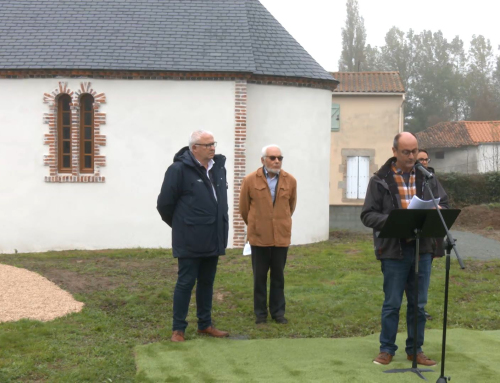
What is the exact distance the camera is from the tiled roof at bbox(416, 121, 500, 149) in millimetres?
40875

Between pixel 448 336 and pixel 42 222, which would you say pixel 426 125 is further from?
pixel 448 336

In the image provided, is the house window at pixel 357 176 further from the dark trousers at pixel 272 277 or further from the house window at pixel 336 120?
the dark trousers at pixel 272 277

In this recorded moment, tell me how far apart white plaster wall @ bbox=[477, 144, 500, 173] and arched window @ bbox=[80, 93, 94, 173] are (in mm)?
28639

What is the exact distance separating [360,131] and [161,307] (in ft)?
64.0

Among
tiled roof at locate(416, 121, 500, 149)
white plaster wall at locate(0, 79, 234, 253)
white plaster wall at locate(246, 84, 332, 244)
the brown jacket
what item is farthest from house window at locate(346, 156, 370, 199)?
the brown jacket

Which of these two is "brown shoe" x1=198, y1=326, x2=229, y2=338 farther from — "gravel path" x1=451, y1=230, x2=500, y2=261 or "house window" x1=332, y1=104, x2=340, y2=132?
"house window" x1=332, y1=104, x2=340, y2=132

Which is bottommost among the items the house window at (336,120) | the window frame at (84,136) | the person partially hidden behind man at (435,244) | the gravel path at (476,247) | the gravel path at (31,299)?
Answer: the gravel path at (31,299)

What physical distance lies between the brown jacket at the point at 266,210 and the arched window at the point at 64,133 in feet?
27.8

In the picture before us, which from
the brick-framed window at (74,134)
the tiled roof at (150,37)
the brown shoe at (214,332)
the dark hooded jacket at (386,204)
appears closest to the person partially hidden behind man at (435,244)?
the dark hooded jacket at (386,204)

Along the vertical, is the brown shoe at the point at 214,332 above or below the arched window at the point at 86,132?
below

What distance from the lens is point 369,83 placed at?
90.4 ft

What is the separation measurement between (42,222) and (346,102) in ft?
49.8

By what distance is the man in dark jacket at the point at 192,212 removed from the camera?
6906mm

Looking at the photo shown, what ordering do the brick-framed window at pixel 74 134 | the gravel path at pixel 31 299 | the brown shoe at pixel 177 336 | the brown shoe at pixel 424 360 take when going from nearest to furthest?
1. the brown shoe at pixel 424 360
2. the brown shoe at pixel 177 336
3. the gravel path at pixel 31 299
4. the brick-framed window at pixel 74 134
